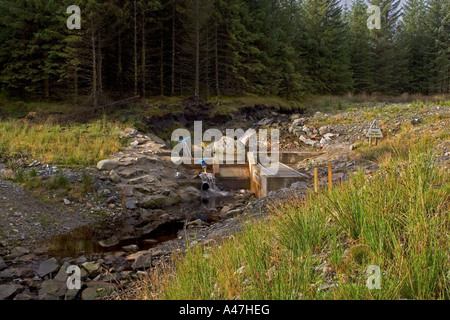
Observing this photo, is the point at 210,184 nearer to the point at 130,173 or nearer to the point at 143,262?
the point at 130,173

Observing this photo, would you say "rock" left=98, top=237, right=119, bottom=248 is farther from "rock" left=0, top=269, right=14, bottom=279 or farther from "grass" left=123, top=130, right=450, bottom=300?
"grass" left=123, top=130, right=450, bottom=300

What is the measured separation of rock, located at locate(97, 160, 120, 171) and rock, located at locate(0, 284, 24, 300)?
5.85 m

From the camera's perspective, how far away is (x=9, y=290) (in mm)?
5008

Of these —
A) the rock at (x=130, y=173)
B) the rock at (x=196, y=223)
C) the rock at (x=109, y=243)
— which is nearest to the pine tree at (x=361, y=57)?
the rock at (x=130, y=173)

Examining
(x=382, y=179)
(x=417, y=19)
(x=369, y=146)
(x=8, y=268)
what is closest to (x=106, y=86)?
(x=369, y=146)

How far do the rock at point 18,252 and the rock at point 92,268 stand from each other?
1.56m

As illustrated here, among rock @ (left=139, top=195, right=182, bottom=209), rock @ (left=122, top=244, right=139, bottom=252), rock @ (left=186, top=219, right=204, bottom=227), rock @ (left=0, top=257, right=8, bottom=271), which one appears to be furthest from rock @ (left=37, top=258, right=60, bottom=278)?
rock @ (left=139, top=195, right=182, bottom=209)

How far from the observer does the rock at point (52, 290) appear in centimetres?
493

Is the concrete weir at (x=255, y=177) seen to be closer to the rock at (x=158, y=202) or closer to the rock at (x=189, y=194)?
the rock at (x=189, y=194)

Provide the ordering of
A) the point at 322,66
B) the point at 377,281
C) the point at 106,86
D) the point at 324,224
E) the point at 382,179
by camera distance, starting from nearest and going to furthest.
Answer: the point at 377,281
the point at 324,224
the point at 382,179
the point at 106,86
the point at 322,66

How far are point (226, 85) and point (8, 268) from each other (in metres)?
25.0

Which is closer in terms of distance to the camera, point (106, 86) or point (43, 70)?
point (43, 70)

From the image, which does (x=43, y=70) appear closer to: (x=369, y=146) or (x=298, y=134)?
(x=298, y=134)

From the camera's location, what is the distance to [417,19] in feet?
163
